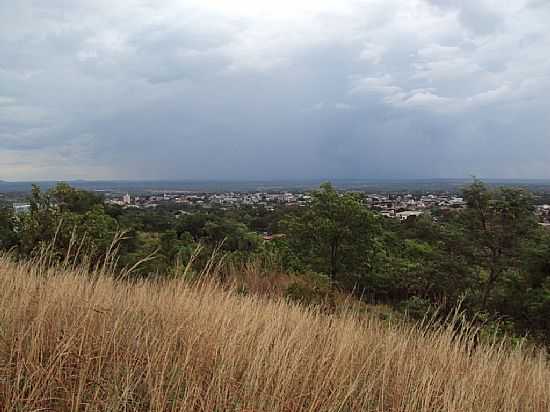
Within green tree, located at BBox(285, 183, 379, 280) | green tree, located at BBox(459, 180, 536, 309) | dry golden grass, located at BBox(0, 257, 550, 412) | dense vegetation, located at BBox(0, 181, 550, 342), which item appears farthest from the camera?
green tree, located at BBox(285, 183, 379, 280)

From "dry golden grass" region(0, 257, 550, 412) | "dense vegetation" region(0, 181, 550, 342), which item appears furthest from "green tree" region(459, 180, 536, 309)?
"dry golden grass" region(0, 257, 550, 412)

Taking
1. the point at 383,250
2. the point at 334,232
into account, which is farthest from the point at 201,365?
the point at 383,250

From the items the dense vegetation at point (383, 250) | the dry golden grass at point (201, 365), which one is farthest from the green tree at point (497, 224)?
the dry golden grass at point (201, 365)

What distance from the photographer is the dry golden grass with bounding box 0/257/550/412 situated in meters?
1.98

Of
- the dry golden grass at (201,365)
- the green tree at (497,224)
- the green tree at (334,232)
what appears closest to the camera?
the dry golden grass at (201,365)

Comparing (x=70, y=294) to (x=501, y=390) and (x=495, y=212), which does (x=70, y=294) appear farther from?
(x=495, y=212)

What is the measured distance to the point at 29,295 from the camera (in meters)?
2.86

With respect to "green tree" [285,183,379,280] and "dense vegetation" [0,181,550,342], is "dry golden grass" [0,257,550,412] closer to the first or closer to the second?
"dense vegetation" [0,181,550,342]

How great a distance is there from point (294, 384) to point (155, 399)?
758 mm

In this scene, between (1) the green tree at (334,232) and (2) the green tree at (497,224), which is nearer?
(2) the green tree at (497,224)

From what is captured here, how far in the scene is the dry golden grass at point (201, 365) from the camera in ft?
6.50

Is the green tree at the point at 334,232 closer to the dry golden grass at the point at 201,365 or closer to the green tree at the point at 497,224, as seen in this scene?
the green tree at the point at 497,224

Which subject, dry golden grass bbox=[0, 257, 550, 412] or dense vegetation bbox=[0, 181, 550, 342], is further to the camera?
dense vegetation bbox=[0, 181, 550, 342]

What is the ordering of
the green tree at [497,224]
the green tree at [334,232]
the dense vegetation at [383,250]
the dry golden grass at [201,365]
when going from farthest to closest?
1. the green tree at [334,232]
2. the green tree at [497,224]
3. the dense vegetation at [383,250]
4. the dry golden grass at [201,365]
